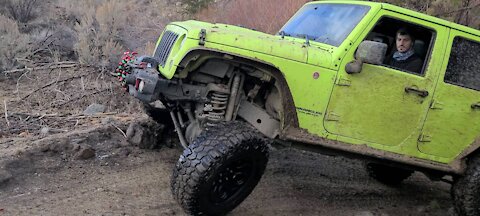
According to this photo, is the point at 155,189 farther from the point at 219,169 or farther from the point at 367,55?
the point at 367,55

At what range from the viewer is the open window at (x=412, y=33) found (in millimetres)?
5020

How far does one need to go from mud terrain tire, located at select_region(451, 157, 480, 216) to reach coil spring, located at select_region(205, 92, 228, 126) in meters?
2.56

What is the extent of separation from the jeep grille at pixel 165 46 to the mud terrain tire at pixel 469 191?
3219 millimetres

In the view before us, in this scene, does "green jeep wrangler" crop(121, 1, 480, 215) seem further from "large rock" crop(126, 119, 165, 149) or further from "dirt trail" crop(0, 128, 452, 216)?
"large rock" crop(126, 119, 165, 149)

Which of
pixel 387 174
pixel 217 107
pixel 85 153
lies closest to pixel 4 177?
pixel 85 153

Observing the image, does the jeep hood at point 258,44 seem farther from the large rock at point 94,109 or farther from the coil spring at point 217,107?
the large rock at point 94,109

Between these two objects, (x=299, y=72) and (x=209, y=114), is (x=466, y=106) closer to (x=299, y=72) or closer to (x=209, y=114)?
(x=299, y=72)

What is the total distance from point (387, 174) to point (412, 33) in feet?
6.87

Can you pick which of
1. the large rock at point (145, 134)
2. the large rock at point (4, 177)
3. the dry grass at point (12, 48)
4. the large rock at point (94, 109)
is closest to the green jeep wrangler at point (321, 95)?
the large rock at point (145, 134)

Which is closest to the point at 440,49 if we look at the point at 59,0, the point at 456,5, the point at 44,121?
the point at 44,121

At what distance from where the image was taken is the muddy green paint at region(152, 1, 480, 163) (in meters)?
4.49

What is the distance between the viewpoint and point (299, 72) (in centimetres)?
455

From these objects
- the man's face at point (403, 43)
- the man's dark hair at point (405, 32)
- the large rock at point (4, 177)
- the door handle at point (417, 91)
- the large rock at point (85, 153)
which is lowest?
the large rock at point (4, 177)

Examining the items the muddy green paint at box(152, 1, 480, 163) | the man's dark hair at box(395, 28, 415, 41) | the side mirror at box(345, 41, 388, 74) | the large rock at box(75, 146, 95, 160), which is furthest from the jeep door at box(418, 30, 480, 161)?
the large rock at box(75, 146, 95, 160)
